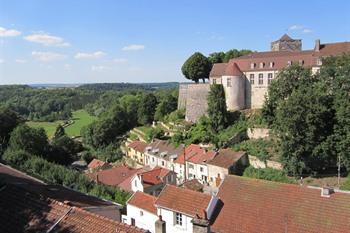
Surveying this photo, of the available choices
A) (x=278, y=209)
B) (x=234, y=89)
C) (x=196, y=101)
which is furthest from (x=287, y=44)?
(x=278, y=209)

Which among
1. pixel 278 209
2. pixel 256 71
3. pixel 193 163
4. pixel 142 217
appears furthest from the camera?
pixel 256 71

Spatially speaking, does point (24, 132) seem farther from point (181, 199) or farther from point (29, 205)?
point (29, 205)

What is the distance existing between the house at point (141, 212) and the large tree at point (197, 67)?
1465 inches

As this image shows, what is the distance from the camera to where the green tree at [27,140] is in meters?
48.2

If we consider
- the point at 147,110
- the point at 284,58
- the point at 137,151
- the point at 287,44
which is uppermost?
the point at 287,44

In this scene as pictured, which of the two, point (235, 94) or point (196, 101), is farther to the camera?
point (196, 101)

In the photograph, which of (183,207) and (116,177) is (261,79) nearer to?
(116,177)

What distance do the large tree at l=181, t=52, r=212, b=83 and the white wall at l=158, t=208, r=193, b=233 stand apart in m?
42.5

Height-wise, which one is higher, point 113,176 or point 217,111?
point 217,111

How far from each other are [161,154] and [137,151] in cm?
785

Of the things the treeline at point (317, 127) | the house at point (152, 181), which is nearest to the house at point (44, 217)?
the treeline at point (317, 127)

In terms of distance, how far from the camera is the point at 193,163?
41188 millimetres

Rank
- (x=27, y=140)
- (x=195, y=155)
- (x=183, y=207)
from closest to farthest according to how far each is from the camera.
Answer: (x=183, y=207), (x=195, y=155), (x=27, y=140)

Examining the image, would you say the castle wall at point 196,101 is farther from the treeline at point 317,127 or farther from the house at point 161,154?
the treeline at point 317,127
